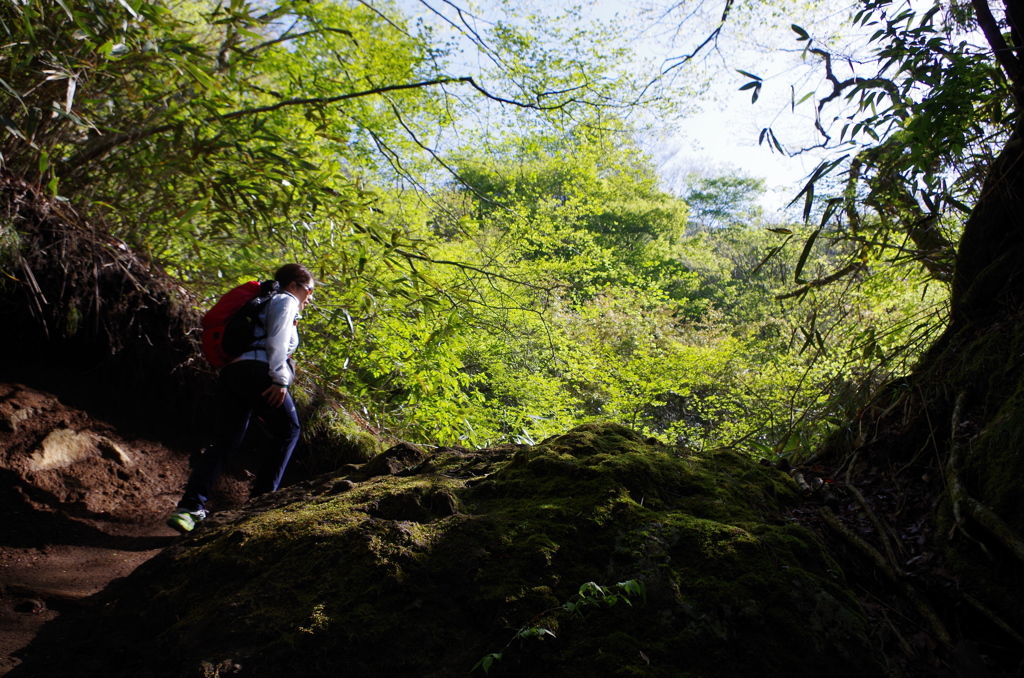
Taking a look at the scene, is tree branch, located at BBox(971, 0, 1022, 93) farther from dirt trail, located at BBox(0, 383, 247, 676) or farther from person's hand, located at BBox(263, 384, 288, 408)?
dirt trail, located at BBox(0, 383, 247, 676)

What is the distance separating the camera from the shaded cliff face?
4.22ft

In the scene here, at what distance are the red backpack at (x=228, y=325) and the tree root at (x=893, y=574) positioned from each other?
3152 mm

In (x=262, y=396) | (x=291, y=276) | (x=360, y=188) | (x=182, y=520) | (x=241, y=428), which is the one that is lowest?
(x=182, y=520)

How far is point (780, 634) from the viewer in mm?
1292

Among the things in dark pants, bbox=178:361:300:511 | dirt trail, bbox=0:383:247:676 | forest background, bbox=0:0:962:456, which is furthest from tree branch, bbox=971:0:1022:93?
dirt trail, bbox=0:383:247:676

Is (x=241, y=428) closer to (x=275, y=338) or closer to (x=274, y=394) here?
(x=274, y=394)

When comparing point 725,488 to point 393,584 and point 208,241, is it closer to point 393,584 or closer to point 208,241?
point 393,584

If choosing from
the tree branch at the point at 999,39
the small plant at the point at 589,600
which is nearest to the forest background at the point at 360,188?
the tree branch at the point at 999,39

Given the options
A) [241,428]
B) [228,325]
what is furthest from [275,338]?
[241,428]

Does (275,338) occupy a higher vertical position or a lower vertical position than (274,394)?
higher

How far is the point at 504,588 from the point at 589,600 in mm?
230

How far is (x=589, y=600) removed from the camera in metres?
1.38

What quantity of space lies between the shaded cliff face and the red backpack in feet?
5.21

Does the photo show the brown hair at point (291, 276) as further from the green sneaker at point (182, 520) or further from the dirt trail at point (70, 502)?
the dirt trail at point (70, 502)
